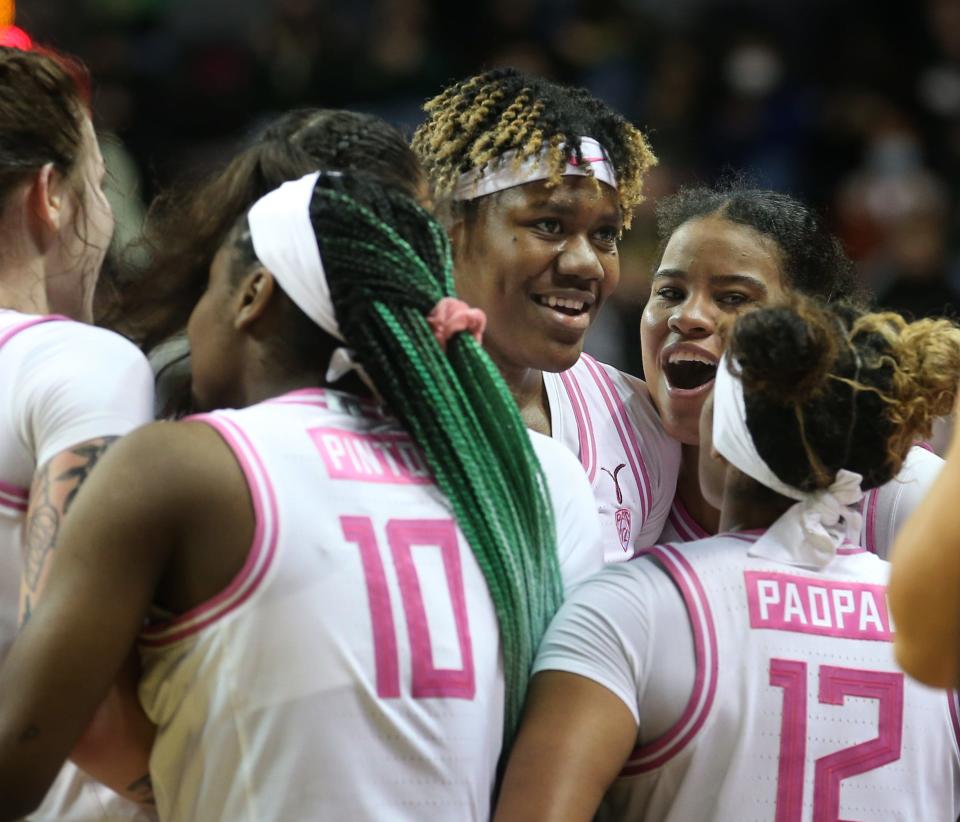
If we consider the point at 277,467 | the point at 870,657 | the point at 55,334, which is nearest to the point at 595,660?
the point at 870,657

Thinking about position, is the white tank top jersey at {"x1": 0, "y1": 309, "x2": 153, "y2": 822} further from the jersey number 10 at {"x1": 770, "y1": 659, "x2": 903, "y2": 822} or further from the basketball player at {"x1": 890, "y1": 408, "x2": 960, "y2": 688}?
the basketball player at {"x1": 890, "y1": 408, "x2": 960, "y2": 688}

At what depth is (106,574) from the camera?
1.84m

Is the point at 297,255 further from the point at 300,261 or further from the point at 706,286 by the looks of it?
the point at 706,286

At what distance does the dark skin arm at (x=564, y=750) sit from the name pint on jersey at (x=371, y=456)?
40cm

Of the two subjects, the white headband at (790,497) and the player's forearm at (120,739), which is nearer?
the player's forearm at (120,739)

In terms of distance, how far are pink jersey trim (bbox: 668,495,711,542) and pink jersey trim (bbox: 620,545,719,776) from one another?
1401 millimetres

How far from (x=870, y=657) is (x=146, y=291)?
1325 millimetres

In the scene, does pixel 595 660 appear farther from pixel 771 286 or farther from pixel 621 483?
pixel 771 286

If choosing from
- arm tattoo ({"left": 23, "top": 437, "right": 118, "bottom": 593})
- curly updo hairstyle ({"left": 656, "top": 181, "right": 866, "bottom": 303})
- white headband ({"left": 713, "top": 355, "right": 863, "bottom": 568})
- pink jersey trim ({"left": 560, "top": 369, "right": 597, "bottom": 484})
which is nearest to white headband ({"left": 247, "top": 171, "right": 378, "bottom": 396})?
arm tattoo ({"left": 23, "top": 437, "right": 118, "bottom": 593})

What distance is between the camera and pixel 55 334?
221cm

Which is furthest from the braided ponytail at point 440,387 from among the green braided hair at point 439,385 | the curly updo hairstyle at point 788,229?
the curly updo hairstyle at point 788,229

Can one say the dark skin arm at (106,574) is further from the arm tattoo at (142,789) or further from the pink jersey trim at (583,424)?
A: the pink jersey trim at (583,424)

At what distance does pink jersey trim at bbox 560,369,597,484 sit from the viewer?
3.61 metres

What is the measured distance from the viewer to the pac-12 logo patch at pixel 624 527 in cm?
358
